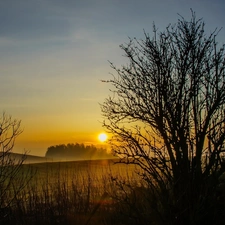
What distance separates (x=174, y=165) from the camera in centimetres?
900

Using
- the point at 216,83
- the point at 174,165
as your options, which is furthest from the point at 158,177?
the point at 216,83

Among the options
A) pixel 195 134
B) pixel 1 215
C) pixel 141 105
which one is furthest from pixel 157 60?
pixel 1 215

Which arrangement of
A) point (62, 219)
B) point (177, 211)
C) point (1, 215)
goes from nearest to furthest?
point (177, 211), point (1, 215), point (62, 219)

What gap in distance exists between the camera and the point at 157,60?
30.2 ft

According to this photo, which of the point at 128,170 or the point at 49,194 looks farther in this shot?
the point at 128,170

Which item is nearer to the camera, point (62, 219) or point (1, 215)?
point (1, 215)

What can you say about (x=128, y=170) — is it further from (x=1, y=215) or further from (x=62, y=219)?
(x=1, y=215)

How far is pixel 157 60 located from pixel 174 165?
8.76 feet

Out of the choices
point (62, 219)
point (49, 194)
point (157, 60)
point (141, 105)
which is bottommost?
point (62, 219)

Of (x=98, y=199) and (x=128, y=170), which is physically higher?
(x=128, y=170)

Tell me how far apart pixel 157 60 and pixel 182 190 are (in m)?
3.29

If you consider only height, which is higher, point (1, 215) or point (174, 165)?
point (174, 165)

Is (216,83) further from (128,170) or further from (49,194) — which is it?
(128,170)

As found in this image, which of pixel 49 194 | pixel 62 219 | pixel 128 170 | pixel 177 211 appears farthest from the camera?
pixel 128 170
